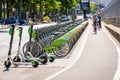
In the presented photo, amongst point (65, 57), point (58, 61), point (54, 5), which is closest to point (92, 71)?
point (58, 61)

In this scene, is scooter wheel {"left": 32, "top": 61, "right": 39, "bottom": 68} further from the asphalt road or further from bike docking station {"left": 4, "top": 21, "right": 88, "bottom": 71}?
the asphalt road

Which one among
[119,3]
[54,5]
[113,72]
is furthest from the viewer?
[54,5]

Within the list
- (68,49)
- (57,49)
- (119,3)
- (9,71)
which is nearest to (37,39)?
(57,49)

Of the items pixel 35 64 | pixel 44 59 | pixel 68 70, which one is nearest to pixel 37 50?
pixel 44 59

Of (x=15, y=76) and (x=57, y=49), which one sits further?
(x=57, y=49)

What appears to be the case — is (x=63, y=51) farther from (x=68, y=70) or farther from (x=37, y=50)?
(x=68, y=70)

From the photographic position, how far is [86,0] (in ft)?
365

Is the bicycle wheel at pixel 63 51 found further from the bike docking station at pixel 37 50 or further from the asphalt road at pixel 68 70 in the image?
the asphalt road at pixel 68 70

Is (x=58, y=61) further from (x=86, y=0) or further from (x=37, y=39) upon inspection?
(x=86, y=0)

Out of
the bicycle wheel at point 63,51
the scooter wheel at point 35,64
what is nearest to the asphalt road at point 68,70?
the scooter wheel at point 35,64

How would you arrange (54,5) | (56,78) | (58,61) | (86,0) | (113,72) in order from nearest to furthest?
(56,78) → (113,72) → (58,61) → (86,0) → (54,5)

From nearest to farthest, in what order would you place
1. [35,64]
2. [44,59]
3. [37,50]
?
[35,64] < [44,59] < [37,50]

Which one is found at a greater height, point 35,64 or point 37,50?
point 37,50

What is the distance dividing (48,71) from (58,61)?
3.19 metres
